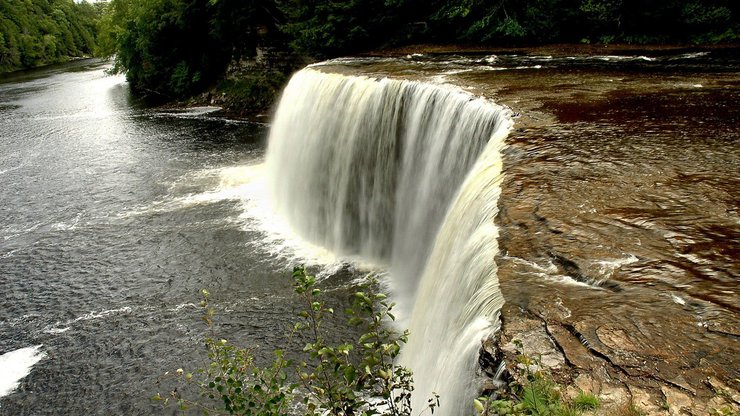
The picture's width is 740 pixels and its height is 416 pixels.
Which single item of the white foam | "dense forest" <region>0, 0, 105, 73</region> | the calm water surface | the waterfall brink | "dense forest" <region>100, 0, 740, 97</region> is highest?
"dense forest" <region>0, 0, 105, 73</region>

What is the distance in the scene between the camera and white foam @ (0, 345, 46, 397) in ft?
25.7

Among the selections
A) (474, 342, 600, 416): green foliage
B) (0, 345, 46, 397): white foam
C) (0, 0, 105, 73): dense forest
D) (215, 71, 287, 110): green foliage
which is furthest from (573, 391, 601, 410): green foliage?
(0, 0, 105, 73): dense forest

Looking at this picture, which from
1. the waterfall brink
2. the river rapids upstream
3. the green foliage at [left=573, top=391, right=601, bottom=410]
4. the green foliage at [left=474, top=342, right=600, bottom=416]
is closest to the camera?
the green foliage at [left=474, top=342, right=600, bottom=416]

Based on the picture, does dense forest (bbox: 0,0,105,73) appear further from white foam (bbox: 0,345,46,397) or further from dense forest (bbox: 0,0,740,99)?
white foam (bbox: 0,345,46,397)

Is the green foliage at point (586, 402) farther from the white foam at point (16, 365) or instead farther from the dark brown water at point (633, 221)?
the white foam at point (16, 365)

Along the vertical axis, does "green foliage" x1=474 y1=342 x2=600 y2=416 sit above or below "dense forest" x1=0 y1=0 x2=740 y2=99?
below

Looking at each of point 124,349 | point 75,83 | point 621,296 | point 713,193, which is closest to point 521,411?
point 621,296

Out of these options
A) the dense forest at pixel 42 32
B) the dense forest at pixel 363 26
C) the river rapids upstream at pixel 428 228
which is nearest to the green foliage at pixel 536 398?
the river rapids upstream at pixel 428 228

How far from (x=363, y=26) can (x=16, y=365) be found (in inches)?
667

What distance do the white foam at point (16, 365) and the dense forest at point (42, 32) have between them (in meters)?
61.6

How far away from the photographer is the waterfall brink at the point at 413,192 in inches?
182

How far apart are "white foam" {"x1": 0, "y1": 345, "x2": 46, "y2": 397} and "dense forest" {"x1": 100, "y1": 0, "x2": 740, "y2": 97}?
1533cm

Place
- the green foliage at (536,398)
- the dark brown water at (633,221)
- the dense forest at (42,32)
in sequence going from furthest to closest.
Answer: the dense forest at (42,32) < the dark brown water at (633,221) < the green foliage at (536,398)

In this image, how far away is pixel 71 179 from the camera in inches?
694
